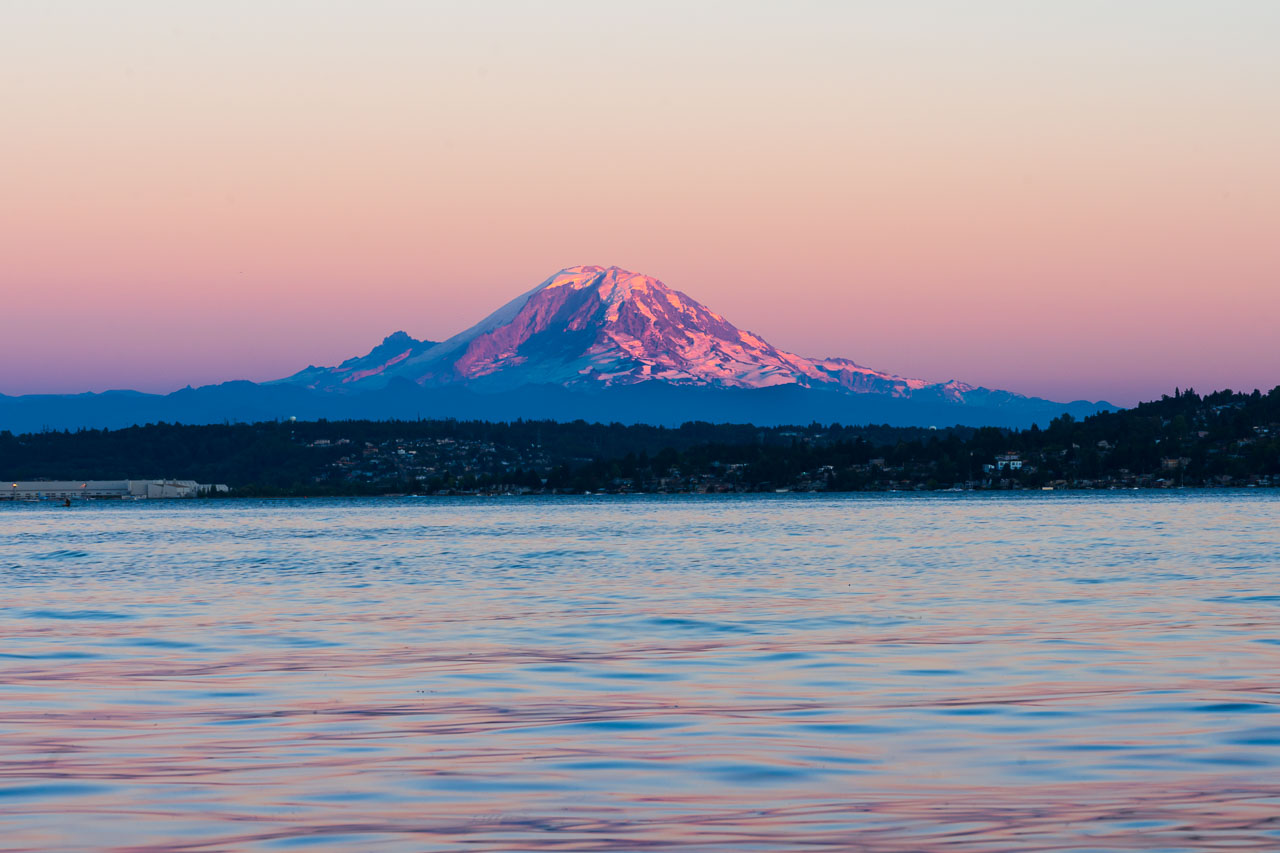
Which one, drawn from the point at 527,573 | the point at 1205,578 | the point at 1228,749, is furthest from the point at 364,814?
the point at 527,573

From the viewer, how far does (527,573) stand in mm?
53375

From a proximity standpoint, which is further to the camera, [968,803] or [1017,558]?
[1017,558]

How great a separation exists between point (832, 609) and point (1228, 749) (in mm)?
20420

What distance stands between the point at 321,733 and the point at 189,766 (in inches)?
90.9

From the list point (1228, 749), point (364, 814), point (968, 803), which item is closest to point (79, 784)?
point (364, 814)

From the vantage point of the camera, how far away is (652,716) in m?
18.7

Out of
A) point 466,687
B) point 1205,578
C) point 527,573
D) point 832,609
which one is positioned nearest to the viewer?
point 466,687

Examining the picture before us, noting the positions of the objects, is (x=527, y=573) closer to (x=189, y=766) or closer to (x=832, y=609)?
(x=832, y=609)

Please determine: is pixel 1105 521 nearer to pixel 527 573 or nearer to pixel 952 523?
pixel 952 523

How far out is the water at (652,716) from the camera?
488 inches

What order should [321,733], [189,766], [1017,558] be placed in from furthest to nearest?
[1017,558] → [321,733] → [189,766]

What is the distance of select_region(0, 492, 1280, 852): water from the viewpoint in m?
12.4

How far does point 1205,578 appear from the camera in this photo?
43.1 meters

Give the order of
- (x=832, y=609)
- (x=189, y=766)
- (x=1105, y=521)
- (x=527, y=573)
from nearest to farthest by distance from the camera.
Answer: (x=189, y=766) → (x=832, y=609) → (x=527, y=573) → (x=1105, y=521)
